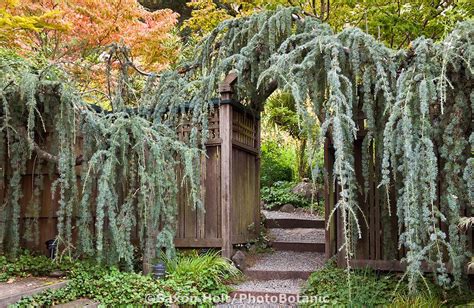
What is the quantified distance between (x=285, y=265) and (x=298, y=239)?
130cm

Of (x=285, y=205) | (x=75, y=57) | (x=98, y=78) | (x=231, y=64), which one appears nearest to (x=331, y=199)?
(x=231, y=64)

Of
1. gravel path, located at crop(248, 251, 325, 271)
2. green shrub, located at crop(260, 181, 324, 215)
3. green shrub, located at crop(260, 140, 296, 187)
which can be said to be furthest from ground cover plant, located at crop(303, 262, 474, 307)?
green shrub, located at crop(260, 140, 296, 187)

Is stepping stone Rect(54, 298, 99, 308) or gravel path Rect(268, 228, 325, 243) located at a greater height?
gravel path Rect(268, 228, 325, 243)

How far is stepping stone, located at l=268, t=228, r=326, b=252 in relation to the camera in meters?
6.42

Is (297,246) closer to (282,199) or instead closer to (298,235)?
(298,235)

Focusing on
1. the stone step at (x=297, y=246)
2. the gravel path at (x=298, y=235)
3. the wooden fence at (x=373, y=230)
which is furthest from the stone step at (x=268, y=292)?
the gravel path at (x=298, y=235)

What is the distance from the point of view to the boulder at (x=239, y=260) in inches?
215

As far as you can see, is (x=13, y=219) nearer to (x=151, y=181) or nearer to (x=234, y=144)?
(x=151, y=181)

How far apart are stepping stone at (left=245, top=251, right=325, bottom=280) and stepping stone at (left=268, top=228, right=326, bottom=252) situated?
19 cm

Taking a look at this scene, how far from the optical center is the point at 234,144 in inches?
228

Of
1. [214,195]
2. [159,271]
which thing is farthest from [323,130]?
[214,195]

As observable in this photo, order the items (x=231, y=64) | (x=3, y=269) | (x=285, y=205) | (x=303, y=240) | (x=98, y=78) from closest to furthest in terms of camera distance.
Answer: (x=3, y=269)
(x=231, y=64)
(x=303, y=240)
(x=98, y=78)
(x=285, y=205)

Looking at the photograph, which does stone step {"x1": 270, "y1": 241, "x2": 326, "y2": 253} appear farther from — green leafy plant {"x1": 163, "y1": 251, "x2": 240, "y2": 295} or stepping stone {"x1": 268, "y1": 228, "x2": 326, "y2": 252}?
green leafy plant {"x1": 163, "y1": 251, "x2": 240, "y2": 295}

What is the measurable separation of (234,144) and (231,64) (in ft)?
3.17
